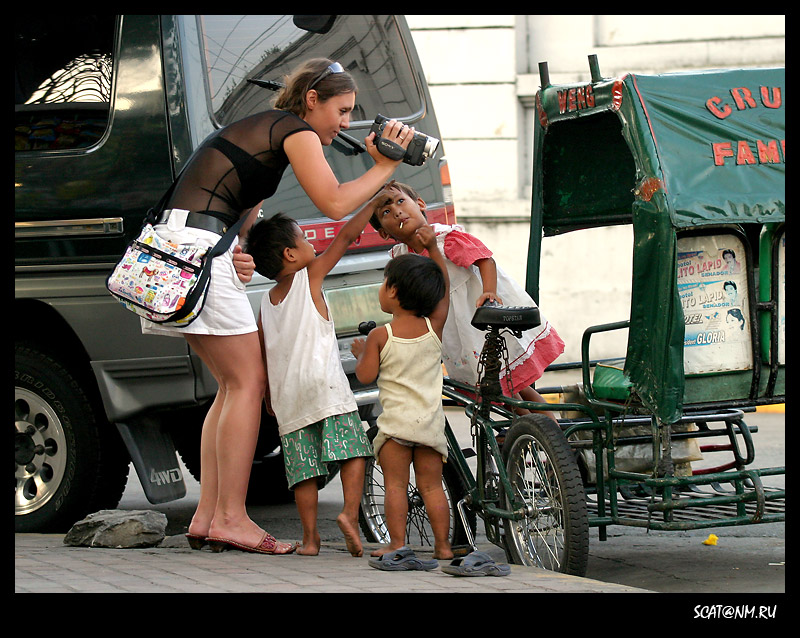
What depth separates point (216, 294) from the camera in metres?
4.68

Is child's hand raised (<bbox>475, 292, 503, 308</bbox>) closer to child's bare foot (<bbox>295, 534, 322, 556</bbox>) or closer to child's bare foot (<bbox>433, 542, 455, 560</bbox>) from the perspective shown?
child's bare foot (<bbox>433, 542, 455, 560</bbox>)

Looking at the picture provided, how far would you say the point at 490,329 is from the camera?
4816 millimetres

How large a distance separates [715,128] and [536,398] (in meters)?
1.49

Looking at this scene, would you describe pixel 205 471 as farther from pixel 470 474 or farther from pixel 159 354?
pixel 470 474

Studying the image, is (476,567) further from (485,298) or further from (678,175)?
(678,175)

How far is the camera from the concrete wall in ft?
42.5

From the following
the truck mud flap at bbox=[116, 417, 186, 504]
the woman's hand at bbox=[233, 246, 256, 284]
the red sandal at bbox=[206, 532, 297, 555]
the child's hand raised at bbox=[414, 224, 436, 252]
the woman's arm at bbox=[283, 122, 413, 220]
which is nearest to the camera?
the woman's arm at bbox=[283, 122, 413, 220]

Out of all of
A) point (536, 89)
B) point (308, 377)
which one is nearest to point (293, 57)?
point (308, 377)

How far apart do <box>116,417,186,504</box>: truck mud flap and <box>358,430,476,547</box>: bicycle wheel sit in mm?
867

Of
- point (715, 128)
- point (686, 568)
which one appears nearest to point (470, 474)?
point (686, 568)

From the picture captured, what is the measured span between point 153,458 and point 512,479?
66.7 inches

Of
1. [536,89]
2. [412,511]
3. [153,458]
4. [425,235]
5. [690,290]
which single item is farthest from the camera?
[536,89]

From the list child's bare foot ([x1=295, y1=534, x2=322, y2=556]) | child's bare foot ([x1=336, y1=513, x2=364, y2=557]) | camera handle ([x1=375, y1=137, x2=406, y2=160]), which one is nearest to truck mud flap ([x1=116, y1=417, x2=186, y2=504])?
child's bare foot ([x1=295, y1=534, x2=322, y2=556])

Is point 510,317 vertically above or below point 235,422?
above
